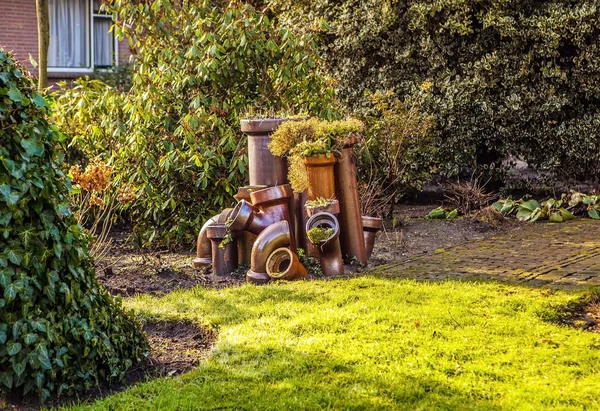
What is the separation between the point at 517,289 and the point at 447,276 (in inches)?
29.8

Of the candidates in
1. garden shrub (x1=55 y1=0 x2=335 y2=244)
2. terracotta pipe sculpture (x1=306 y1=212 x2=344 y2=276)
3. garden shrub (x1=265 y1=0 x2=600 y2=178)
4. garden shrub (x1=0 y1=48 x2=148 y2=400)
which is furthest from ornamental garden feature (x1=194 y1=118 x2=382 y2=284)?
garden shrub (x1=265 y1=0 x2=600 y2=178)

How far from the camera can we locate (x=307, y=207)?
6.86 metres

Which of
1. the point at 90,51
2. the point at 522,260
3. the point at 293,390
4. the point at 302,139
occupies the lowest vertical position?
the point at 293,390

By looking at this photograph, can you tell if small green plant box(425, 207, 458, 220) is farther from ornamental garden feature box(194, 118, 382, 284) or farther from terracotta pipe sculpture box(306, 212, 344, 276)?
terracotta pipe sculpture box(306, 212, 344, 276)

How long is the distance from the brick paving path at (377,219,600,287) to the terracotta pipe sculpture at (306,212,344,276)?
49 centimetres

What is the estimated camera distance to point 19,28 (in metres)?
17.5

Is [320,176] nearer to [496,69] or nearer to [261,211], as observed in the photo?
[261,211]

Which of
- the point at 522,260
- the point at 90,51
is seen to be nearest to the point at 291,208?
the point at 522,260

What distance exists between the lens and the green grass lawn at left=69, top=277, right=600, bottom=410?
3922mm

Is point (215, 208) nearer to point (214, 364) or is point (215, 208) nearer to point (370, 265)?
point (370, 265)

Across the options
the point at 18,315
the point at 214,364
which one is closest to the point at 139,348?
the point at 214,364

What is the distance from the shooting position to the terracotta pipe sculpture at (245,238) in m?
7.05

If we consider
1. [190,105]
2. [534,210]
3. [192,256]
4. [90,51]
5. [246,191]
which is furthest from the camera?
[90,51]

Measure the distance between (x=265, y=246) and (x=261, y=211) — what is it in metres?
0.42
